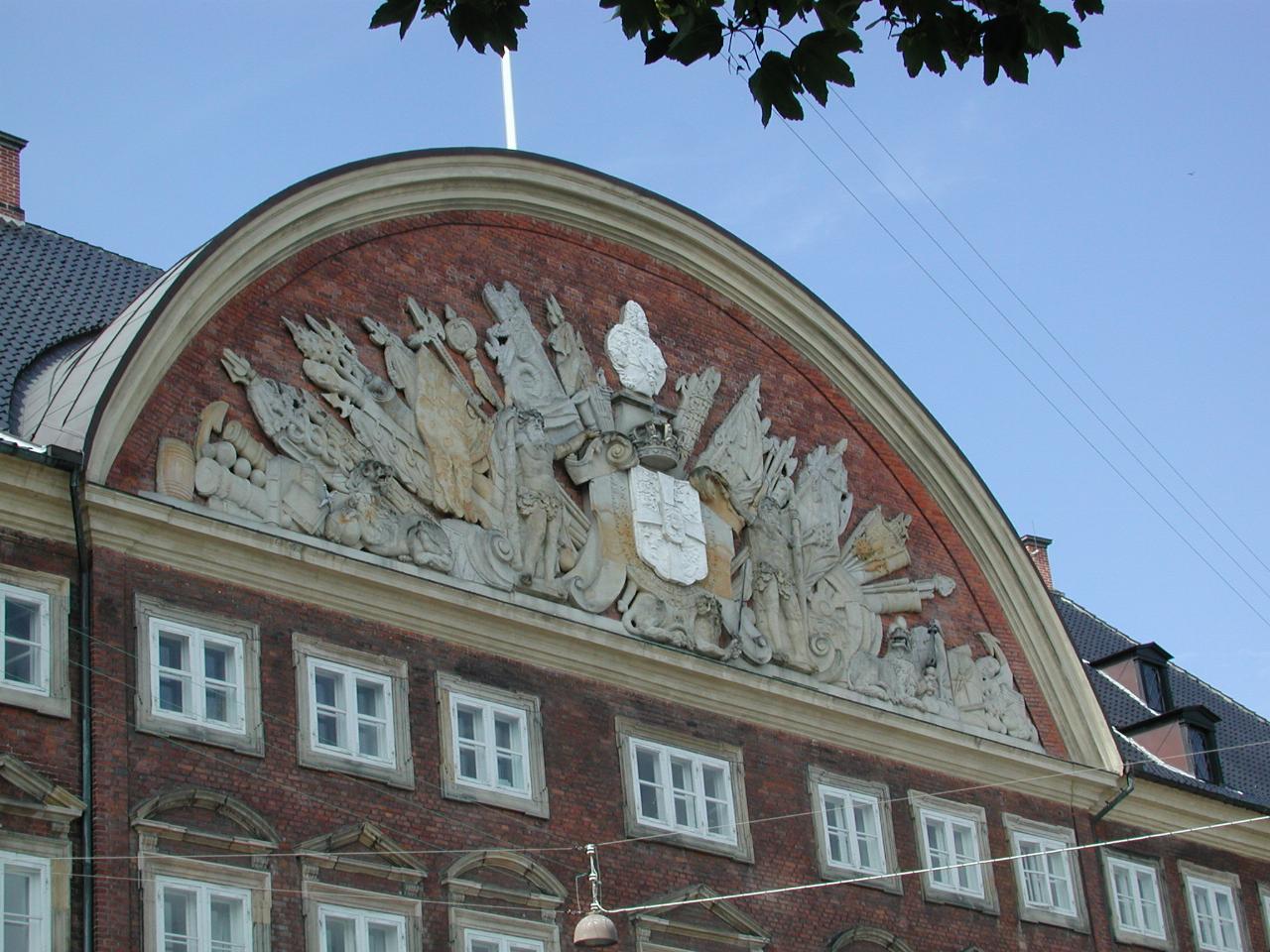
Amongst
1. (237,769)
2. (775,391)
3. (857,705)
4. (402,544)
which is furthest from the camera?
(775,391)

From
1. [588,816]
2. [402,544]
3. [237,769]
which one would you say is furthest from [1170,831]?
[237,769]

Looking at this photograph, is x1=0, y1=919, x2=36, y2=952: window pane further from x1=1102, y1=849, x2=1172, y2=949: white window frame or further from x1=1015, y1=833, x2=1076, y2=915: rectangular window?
x1=1102, y1=849, x2=1172, y2=949: white window frame

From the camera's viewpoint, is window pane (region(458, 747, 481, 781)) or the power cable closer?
window pane (region(458, 747, 481, 781))

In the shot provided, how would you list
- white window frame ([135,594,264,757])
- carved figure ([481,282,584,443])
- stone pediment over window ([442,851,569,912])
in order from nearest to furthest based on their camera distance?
white window frame ([135,594,264,757]) → stone pediment over window ([442,851,569,912]) → carved figure ([481,282,584,443])

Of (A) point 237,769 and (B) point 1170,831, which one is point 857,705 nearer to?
(B) point 1170,831

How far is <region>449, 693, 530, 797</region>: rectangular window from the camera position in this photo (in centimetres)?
2612

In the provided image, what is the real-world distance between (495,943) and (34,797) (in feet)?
17.2

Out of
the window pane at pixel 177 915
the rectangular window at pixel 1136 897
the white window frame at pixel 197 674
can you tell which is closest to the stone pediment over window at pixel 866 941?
the rectangular window at pixel 1136 897

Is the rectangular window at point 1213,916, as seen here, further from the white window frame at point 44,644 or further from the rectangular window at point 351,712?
the white window frame at point 44,644

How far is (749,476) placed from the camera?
31125 millimetres

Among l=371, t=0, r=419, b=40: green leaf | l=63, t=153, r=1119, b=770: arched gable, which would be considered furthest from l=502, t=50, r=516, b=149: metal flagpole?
l=371, t=0, r=419, b=40: green leaf

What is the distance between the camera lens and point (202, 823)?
23.4 meters

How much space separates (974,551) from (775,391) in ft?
12.1

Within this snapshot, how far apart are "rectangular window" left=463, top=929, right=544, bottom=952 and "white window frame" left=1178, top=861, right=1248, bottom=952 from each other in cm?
1186
